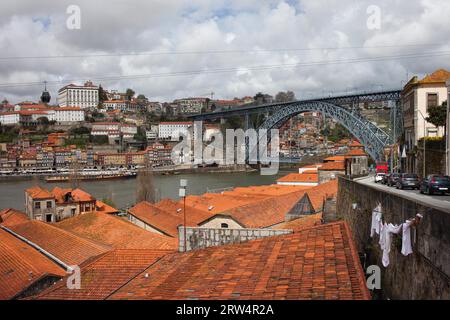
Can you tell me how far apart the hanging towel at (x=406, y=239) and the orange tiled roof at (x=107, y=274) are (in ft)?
9.57

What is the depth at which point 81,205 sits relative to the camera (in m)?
24.2

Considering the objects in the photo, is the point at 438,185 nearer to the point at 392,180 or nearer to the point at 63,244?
the point at 392,180

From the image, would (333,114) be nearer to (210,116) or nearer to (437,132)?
(437,132)

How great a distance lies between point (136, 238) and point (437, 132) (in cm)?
1085

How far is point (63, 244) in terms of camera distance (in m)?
10.4

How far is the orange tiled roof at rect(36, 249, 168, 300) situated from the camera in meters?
5.23

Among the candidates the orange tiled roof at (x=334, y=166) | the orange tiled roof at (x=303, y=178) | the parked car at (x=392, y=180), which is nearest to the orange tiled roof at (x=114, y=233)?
the parked car at (x=392, y=180)

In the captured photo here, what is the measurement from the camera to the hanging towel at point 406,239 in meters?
3.35

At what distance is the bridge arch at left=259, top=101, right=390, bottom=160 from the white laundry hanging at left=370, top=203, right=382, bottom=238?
112 feet

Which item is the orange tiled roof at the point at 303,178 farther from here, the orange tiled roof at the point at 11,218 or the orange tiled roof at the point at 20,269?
the orange tiled roof at the point at 20,269

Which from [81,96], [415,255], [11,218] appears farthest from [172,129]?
[415,255]

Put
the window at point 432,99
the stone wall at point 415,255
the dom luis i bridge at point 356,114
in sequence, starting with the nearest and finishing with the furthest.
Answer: the stone wall at point 415,255 → the window at point 432,99 → the dom luis i bridge at point 356,114

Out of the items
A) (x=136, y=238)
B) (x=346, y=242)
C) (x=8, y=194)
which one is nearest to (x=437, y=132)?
(x=136, y=238)

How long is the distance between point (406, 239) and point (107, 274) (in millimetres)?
4053
